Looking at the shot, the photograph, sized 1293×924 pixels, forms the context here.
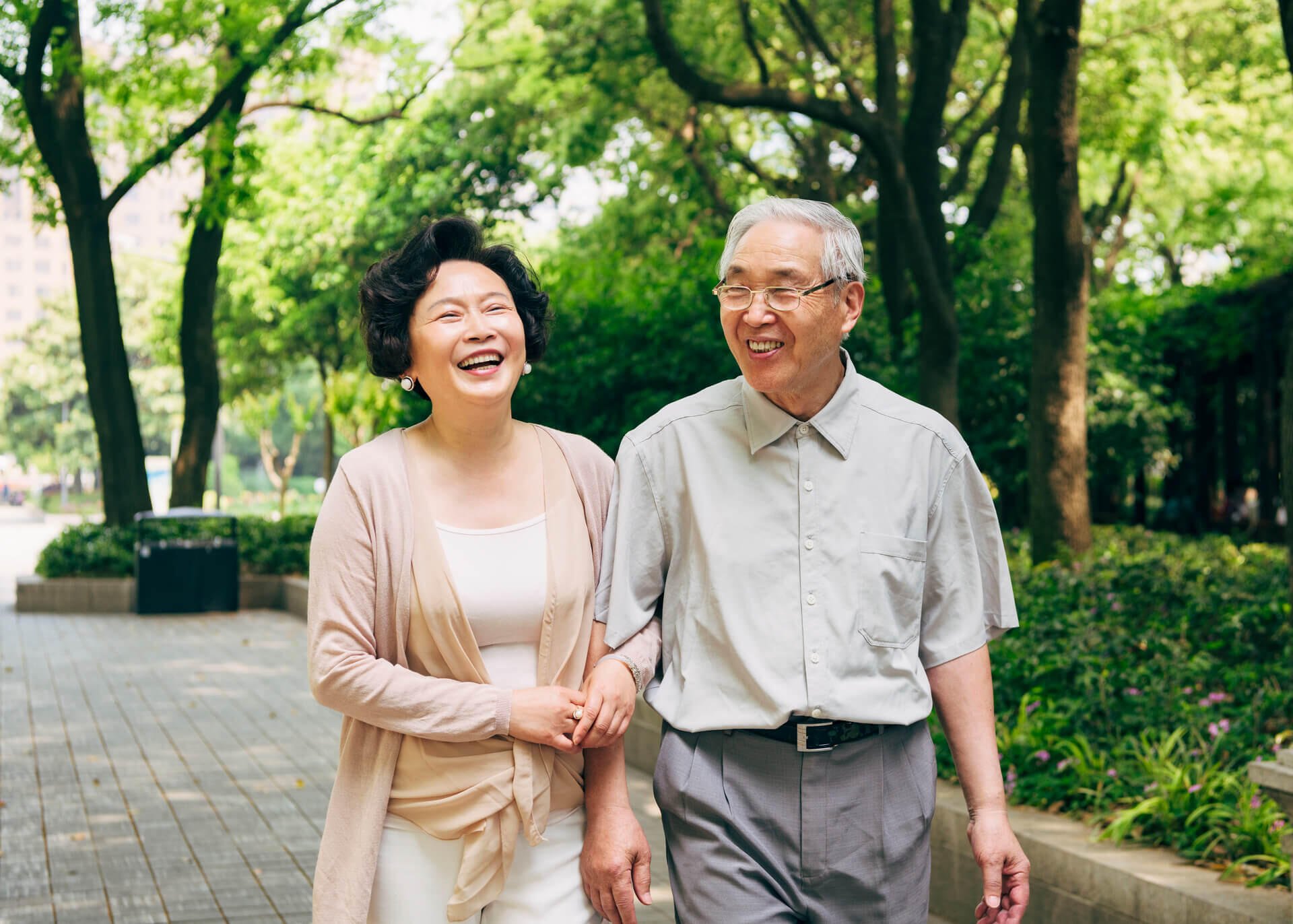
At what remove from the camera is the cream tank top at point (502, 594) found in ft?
8.36

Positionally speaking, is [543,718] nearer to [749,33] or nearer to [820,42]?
[749,33]

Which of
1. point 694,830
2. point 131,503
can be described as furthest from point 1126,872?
point 131,503

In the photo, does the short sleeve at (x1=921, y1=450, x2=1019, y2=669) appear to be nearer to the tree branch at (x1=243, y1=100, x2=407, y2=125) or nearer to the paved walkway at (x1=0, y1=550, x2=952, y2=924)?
the paved walkway at (x1=0, y1=550, x2=952, y2=924)

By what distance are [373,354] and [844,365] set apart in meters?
0.93

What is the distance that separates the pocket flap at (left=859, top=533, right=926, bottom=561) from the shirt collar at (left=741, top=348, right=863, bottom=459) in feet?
0.54

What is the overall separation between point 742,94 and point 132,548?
34.0ft

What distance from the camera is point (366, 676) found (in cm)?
245

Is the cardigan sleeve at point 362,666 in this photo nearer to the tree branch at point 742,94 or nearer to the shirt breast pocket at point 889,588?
the shirt breast pocket at point 889,588

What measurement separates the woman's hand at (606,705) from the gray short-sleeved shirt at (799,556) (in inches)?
3.0

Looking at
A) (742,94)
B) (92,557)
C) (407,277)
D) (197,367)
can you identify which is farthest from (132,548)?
(407,277)

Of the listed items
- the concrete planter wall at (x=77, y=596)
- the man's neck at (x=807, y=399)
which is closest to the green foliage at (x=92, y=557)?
the concrete planter wall at (x=77, y=596)

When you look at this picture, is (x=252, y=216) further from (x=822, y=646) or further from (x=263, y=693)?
(x=822, y=646)

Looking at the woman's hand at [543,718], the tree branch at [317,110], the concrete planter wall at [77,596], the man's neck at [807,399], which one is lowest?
the concrete planter wall at [77,596]

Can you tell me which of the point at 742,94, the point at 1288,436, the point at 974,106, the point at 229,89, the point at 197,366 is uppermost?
the point at 974,106
